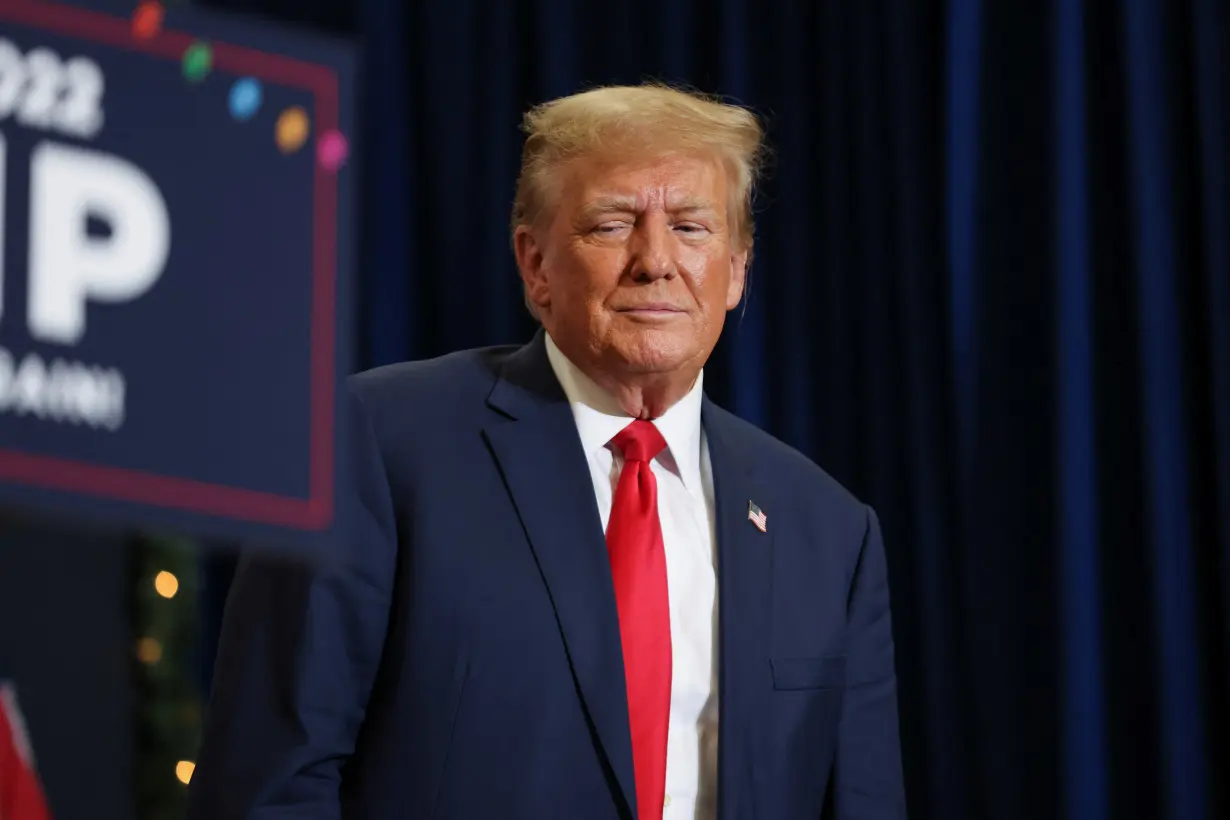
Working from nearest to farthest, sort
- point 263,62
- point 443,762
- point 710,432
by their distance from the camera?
1. point 263,62
2. point 443,762
3. point 710,432

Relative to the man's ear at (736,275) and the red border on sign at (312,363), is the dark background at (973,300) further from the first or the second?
the red border on sign at (312,363)

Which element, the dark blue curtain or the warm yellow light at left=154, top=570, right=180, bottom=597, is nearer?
the warm yellow light at left=154, top=570, right=180, bottom=597

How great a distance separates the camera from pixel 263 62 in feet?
2.45

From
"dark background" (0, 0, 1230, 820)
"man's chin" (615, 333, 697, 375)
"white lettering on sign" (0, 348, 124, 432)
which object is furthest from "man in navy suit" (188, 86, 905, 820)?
"white lettering on sign" (0, 348, 124, 432)

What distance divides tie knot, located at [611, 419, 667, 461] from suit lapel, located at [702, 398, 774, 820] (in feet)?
0.30

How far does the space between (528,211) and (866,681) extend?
2.47 feet

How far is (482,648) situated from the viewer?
191 cm

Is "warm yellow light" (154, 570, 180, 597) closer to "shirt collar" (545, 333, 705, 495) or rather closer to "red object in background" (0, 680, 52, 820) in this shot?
"red object in background" (0, 680, 52, 820)

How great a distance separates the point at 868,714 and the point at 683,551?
37cm

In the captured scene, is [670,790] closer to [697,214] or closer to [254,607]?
[254,607]

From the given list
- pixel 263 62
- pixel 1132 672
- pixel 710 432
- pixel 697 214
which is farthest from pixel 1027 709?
pixel 263 62

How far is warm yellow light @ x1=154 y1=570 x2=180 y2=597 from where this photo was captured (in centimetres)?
70

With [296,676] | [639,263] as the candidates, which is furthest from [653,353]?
[296,676]

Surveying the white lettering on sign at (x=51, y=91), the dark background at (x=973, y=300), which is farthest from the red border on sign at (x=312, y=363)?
the dark background at (x=973, y=300)
